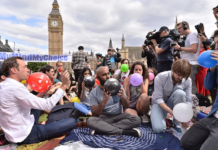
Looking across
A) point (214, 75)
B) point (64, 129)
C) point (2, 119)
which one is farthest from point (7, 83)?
point (214, 75)

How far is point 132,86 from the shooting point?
4.29 m

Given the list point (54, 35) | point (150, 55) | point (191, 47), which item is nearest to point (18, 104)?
point (191, 47)

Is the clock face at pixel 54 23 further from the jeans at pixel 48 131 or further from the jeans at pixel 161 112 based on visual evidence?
the jeans at pixel 161 112

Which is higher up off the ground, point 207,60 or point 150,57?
point 150,57

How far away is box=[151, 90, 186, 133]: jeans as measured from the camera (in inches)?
129

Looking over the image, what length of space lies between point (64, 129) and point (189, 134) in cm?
225

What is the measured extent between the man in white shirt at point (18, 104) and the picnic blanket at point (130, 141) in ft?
2.13

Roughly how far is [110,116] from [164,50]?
254 centimetres

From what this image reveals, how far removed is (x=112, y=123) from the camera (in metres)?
3.40

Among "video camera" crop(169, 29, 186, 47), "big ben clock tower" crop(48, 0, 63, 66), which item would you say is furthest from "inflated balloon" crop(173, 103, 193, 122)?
"big ben clock tower" crop(48, 0, 63, 66)

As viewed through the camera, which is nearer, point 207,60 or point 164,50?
point 207,60

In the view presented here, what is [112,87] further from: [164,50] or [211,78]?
[164,50]

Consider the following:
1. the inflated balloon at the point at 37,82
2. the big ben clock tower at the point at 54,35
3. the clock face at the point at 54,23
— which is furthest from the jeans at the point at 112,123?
the clock face at the point at 54,23

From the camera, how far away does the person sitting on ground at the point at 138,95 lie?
12.6 feet
